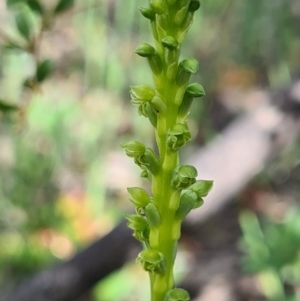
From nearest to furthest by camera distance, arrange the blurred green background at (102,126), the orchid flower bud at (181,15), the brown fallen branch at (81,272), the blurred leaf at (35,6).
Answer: the orchid flower bud at (181,15) → the blurred leaf at (35,6) → the brown fallen branch at (81,272) → the blurred green background at (102,126)

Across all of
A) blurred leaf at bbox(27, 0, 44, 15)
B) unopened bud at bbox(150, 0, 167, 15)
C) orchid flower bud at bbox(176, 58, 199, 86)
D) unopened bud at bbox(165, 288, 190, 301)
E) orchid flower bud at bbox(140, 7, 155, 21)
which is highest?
unopened bud at bbox(150, 0, 167, 15)

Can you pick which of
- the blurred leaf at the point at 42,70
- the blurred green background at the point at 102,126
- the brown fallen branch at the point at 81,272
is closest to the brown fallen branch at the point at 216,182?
the brown fallen branch at the point at 81,272

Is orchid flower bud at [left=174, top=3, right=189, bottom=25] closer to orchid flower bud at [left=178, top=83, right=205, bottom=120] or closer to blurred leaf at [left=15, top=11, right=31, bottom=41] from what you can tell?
orchid flower bud at [left=178, top=83, right=205, bottom=120]

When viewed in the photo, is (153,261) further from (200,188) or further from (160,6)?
(160,6)

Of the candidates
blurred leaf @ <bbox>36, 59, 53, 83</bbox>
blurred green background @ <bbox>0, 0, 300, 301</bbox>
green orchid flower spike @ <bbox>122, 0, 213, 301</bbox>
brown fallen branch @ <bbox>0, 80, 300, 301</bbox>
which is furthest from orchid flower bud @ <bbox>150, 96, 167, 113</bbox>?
brown fallen branch @ <bbox>0, 80, 300, 301</bbox>

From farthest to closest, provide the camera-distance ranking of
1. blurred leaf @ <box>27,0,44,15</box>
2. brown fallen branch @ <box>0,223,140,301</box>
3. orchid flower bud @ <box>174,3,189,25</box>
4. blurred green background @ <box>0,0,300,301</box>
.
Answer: blurred green background @ <box>0,0,300,301</box> → brown fallen branch @ <box>0,223,140,301</box> → blurred leaf @ <box>27,0,44,15</box> → orchid flower bud @ <box>174,3,189,25</box>

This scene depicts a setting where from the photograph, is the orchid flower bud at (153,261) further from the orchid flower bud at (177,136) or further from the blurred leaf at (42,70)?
the blurred leaf at (42,70)
